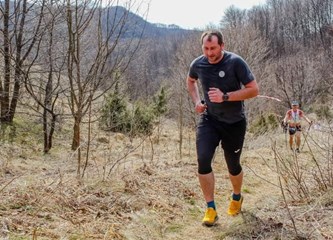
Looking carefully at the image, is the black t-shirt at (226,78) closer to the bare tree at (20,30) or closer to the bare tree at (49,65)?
the bare tree at (49,65)

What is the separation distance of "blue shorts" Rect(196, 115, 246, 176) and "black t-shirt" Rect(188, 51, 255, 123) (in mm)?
70

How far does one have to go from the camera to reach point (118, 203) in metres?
4.02

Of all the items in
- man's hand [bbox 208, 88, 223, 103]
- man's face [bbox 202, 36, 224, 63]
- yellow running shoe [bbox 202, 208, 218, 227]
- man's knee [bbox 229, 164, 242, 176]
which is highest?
man's face [bbox 202, 36, 224, 63]

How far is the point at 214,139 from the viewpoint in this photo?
3.84m

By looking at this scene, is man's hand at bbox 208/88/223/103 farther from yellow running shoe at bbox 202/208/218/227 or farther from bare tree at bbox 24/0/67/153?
bare tree at bbox 24/0/67/153

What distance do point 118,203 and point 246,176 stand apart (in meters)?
3.03

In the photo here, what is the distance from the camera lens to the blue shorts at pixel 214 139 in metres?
3.78

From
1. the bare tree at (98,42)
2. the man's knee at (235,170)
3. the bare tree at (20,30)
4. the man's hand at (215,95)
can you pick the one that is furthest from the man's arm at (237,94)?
the bare tree at (20,30)

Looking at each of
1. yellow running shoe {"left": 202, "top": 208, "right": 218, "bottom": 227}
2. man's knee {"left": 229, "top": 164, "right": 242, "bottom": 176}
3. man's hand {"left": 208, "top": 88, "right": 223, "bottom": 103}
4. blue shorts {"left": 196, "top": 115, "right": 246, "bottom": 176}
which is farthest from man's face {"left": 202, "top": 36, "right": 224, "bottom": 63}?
yellow running shoe {"left": 202, "top": 208, "right": 218, "bottom": 227}

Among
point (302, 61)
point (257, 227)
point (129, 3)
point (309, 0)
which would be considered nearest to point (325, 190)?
point (257, 227)

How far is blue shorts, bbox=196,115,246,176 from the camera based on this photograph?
3.78 m

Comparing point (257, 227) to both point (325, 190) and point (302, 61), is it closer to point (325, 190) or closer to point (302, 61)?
point (325, 190)

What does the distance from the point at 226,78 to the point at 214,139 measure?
608mm

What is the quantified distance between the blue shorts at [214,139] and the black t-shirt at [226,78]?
0.23 feet
